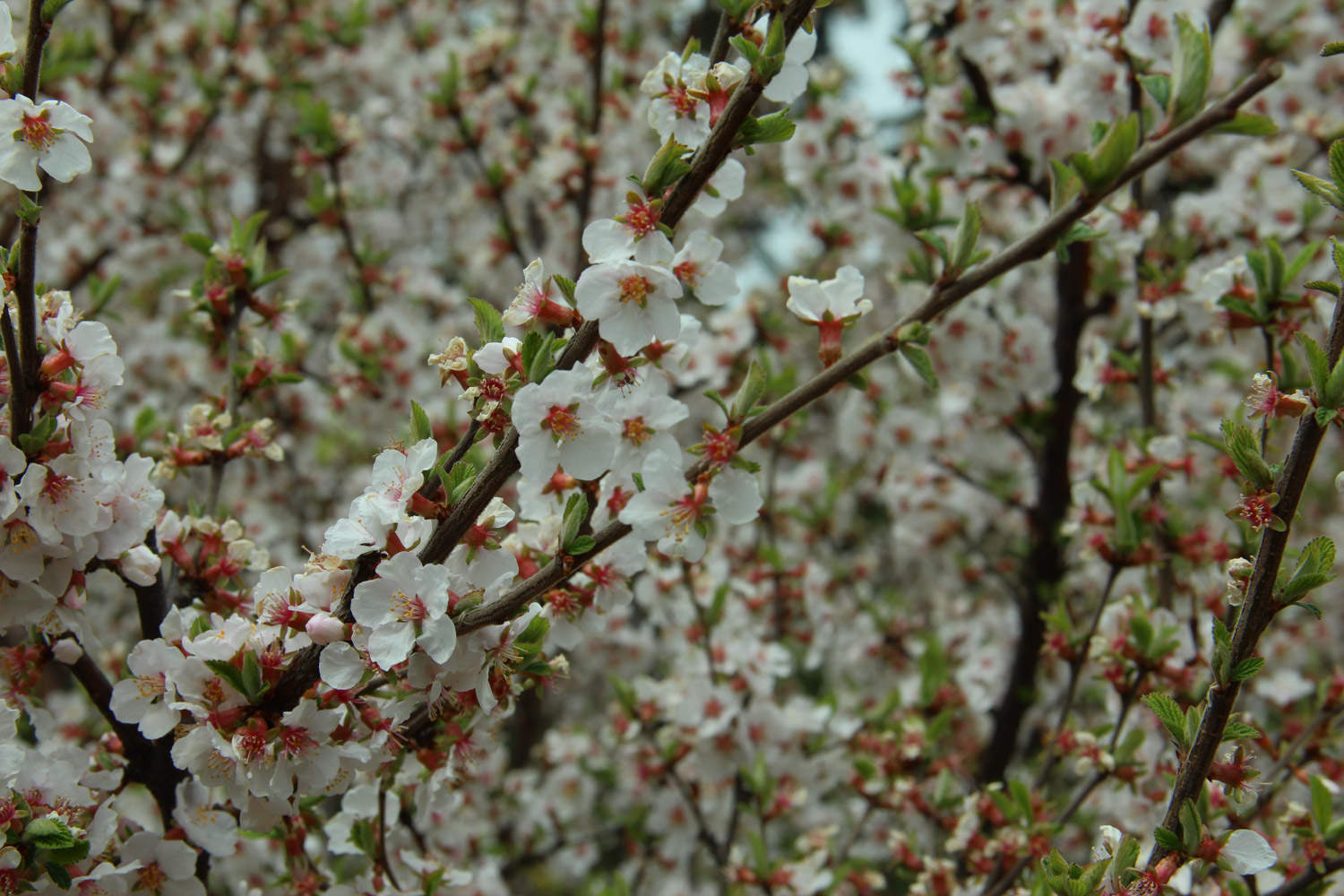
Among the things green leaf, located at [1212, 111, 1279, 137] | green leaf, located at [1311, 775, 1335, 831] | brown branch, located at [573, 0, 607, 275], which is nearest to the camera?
green leaf, located at [1212, 111, 1279, 137]

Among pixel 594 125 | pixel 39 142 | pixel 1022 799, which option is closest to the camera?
pixel 39 142

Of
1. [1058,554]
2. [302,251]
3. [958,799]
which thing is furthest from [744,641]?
[302,251]

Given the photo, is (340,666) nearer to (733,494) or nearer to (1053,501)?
(733,494)

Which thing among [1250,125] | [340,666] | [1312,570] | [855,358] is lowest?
[340,666]

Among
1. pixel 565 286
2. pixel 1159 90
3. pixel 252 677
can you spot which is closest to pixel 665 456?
pixel 565 286

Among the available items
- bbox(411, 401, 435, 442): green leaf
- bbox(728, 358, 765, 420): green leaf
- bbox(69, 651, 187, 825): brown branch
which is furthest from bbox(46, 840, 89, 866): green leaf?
bbox(728, 358, 765, 420): green leaf

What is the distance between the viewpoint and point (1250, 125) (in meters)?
1.46

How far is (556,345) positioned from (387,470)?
38cm

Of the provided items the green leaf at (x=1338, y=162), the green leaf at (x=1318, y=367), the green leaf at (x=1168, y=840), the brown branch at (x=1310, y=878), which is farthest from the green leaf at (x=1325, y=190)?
the brown branch at (x=1310, y=878)

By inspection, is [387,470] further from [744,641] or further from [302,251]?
[302,251]

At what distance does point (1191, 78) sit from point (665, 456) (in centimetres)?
107

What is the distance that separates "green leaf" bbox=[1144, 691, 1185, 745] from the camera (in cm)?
160

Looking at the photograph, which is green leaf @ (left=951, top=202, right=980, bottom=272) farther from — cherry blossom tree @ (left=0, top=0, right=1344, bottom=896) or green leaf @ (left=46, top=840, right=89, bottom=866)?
green leaf @ (left=46, top=840, right=89, bottom=866)

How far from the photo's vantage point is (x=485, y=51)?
498 centimetres
